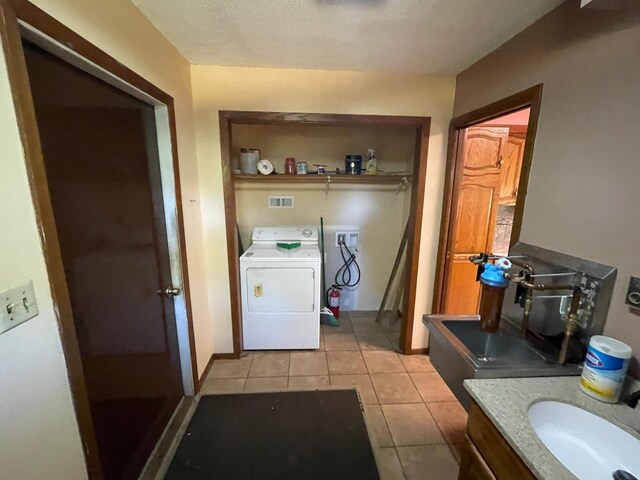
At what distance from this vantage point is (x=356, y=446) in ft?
5.68

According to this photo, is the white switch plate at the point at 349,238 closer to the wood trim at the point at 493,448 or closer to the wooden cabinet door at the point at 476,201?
the wooden cabinet door at the point at 476,201

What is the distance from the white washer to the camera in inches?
97.0

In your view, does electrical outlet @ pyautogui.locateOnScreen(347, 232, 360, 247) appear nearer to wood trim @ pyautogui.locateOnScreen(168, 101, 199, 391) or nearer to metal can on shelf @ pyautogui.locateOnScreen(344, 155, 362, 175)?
metal can on shelf @ pyautogui.locateOnScreen(344, 155, 362, 175)

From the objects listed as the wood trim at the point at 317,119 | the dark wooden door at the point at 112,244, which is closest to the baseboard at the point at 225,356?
the dark wooden door at the point at 112,244

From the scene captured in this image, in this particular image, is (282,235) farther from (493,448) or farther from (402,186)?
(493,448)

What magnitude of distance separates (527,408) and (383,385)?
4.76ft

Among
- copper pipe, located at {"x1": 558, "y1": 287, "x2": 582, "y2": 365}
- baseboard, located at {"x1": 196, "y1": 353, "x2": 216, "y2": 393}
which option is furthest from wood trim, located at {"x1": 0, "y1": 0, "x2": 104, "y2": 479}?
copper pipe, located at {"x1": 558, "y1": 287, "x2": 582, "y2": 365}

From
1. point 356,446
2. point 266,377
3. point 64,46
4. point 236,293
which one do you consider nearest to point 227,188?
point 236,293

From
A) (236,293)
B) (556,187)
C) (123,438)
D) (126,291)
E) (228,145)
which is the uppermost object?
(228,145)

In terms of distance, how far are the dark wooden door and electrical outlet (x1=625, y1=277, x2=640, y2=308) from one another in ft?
6.81

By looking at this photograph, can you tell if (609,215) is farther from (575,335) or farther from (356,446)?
(356,446)

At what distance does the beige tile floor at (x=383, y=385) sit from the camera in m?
1.68

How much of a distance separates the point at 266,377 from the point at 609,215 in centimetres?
237

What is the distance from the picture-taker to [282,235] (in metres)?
2.90
